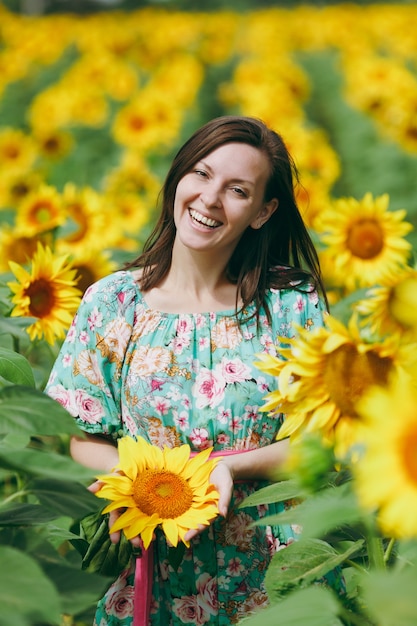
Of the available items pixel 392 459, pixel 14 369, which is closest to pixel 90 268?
pixel 14 369

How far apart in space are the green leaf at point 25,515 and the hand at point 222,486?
10.0 inches

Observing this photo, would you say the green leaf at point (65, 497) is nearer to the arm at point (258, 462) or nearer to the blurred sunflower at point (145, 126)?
the arm at point (258, 462)

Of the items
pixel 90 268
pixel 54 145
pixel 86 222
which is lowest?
pixel 90 268

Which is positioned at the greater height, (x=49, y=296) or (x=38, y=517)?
(x=49, y=296)

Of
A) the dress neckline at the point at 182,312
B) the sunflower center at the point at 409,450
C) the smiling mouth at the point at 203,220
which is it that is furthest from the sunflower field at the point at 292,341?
the smiling mouth at the point at 203,220

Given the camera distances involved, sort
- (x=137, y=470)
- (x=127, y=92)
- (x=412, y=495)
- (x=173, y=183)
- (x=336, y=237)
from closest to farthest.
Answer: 1. (x=412, y=495)
2. (x=137, y=470)
3. (x=173, y=183)
4. (x=336, y=237)
5. (x=127, y=92)

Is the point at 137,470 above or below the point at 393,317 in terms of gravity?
below

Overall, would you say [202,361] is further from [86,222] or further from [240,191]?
[86,222]

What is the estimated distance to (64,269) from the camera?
2.16 metres

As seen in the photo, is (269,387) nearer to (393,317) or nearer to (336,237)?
(393,317)

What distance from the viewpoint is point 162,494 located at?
138 centimetres

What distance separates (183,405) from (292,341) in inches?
19.4

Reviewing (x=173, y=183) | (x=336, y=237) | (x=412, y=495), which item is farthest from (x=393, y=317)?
(x=336, y=237)

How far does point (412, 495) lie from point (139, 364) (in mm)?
930
